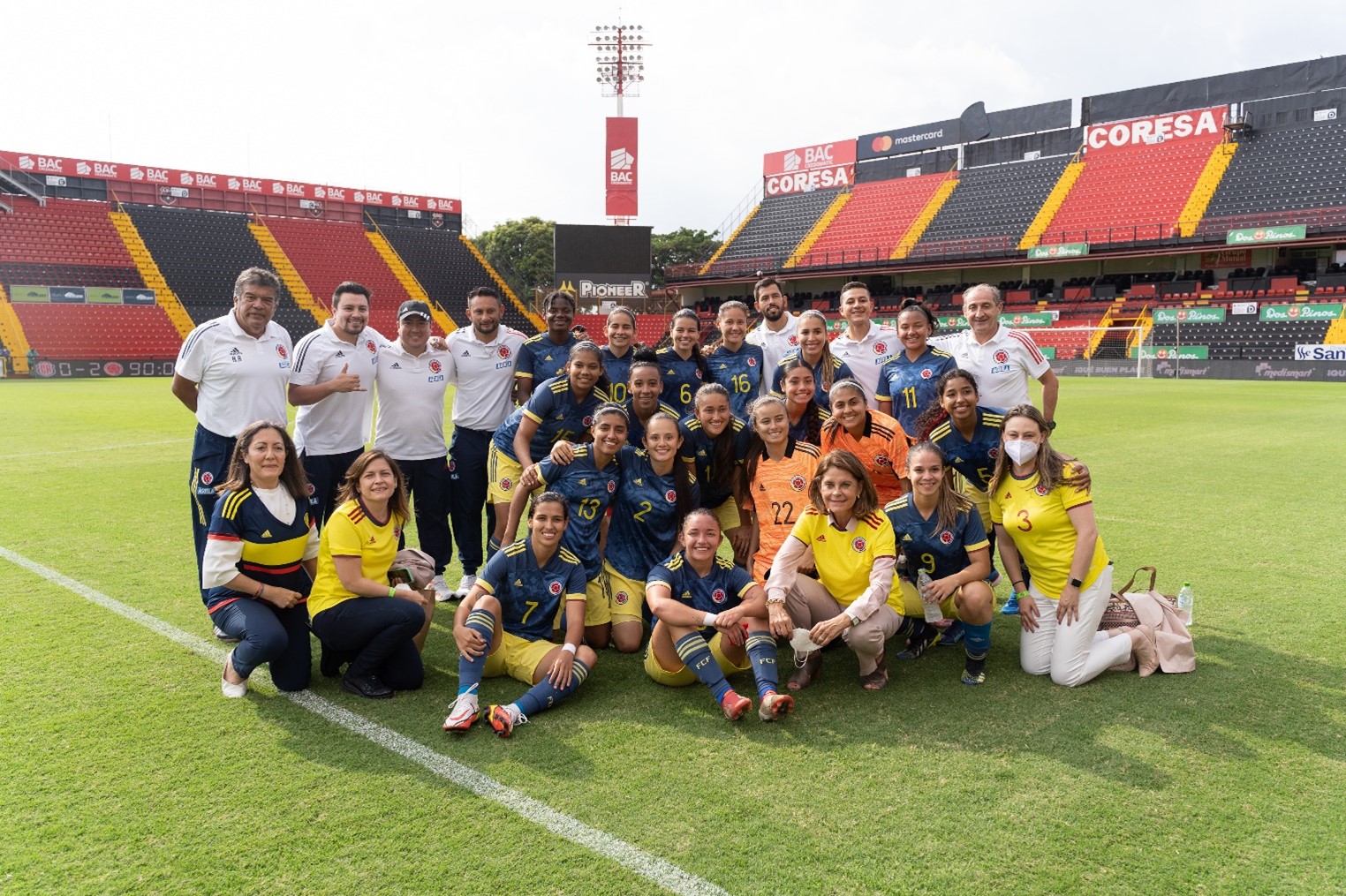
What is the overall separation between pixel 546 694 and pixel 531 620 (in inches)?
20.7

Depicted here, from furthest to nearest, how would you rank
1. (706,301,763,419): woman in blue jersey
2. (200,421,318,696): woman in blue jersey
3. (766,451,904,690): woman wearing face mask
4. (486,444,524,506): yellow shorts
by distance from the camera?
(706,301,763,419): woman in blue jersey → (486,444,524,506): yellow shorts → (766,451,904,690): woman wearing face mask → (200,421,318,696): woman in blue jersey

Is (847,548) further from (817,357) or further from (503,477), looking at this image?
(503,477)

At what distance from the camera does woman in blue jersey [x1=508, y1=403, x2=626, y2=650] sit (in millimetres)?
4570

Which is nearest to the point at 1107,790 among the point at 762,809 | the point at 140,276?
the point at 762,809

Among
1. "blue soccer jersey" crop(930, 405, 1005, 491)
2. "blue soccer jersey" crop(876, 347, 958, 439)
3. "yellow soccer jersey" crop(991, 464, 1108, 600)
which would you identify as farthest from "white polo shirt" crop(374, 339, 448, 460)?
"yellow soccer jersey" crop(991, 464, 1108, 600)

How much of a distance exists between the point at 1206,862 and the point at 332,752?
3.19 metres

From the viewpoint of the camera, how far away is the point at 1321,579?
5.75m

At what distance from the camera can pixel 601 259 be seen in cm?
3622

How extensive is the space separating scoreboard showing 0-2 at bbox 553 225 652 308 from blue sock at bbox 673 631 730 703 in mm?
33169

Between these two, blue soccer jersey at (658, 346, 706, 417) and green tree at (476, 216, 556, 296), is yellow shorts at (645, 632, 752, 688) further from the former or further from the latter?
green tree at (476, 216, 556, 296)

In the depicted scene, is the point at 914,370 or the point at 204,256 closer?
the point at 914,370

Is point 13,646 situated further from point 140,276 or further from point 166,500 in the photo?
point 140,276

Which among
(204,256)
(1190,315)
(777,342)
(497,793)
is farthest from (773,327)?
(204,256)

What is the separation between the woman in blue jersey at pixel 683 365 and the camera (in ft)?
18.2
